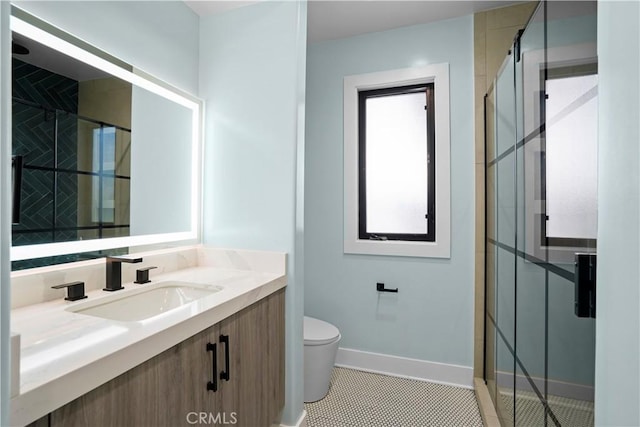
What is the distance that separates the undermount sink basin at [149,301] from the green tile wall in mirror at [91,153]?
24 cm

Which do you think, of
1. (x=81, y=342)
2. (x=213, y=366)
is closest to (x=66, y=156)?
(x=81, y=342)

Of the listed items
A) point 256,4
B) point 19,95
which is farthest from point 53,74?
point 256,4

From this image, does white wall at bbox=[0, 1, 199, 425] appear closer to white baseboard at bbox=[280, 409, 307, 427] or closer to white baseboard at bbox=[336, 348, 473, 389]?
white baseboard at bbox=[280, 409, 307, 427]

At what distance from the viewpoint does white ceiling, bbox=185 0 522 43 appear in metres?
2.12

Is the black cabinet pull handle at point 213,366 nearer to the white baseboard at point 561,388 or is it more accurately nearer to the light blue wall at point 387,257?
the white baseboard at point 561,388

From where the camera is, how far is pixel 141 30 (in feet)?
5.04

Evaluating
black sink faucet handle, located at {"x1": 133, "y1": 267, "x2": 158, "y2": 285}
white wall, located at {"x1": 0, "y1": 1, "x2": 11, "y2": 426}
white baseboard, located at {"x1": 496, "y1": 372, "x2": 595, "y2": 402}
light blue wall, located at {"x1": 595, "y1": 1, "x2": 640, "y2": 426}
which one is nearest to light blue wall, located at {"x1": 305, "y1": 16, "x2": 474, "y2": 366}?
white baseboard, located at {"x1": 496, "y1": 372, "x2": 595, "y2": 402}

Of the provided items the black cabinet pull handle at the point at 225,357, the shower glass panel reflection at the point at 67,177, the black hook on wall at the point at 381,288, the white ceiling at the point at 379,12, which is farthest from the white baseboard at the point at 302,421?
the white ceiling at the point at 379,12

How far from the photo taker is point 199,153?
1860 millimetres

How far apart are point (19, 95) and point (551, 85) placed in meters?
1.76

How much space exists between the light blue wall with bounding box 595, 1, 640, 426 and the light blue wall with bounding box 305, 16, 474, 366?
1.85 metres

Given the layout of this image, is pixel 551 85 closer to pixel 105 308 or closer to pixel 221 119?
pixel 221 119

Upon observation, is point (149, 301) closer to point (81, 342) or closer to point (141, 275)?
point (141, 275)

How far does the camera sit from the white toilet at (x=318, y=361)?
199 centimetres
